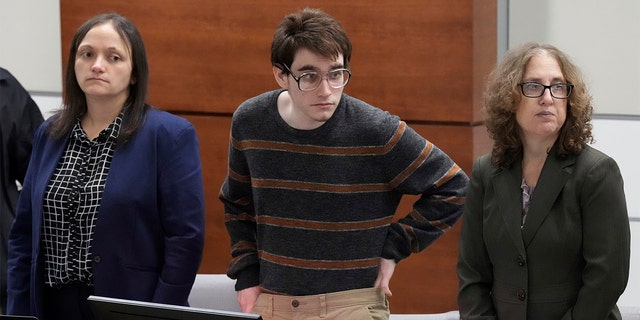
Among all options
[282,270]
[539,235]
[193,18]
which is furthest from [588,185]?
[193,18]

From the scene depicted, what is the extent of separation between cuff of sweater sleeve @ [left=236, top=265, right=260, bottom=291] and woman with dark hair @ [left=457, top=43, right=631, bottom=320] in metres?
0.63

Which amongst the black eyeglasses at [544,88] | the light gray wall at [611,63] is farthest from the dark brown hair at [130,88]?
the light gray wall at [611,63]

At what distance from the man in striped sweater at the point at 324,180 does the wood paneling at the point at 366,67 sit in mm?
1432

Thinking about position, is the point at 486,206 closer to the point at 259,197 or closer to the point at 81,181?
the point at 259,197

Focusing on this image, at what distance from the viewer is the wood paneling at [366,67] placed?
4.44m

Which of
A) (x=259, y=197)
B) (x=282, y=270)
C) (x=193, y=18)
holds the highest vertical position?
(x=193, y=18)

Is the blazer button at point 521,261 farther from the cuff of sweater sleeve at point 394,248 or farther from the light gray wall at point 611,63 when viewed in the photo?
the light gray wall at point 611,63

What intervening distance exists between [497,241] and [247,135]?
31.9 inches

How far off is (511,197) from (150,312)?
47.5 inches

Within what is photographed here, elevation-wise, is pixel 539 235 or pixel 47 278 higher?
pixel 539 235

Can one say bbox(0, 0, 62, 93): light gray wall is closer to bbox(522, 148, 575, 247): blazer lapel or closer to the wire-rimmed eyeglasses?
the wire-rimmed eyeglasses

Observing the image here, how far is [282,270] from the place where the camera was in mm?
3006

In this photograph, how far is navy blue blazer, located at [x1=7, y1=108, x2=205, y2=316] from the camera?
330 centimetres

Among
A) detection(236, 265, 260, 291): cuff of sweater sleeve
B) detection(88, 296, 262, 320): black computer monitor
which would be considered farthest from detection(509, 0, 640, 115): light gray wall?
detection(88, 296, 262, 320): black computer monitor
